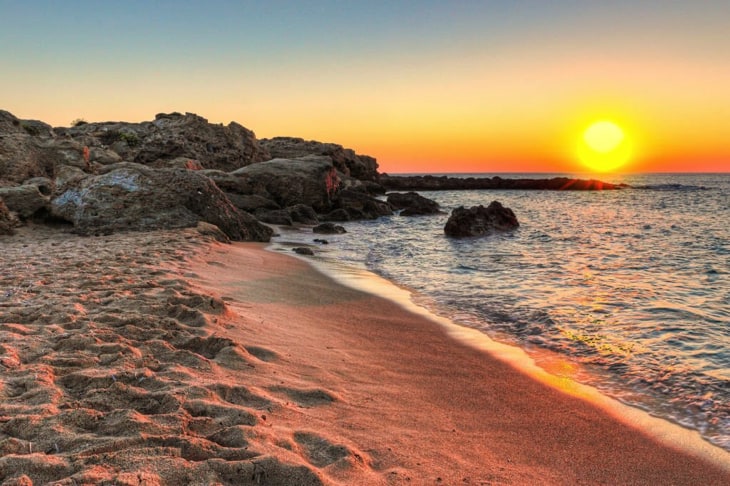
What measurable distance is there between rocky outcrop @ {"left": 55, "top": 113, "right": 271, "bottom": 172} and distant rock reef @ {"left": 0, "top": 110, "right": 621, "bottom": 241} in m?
0.06

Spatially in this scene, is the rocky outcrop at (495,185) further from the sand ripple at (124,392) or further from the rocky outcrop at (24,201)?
the sand ripple at (124,392)

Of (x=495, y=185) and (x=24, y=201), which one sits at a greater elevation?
(x=495, y=185)

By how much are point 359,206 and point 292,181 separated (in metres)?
3.72

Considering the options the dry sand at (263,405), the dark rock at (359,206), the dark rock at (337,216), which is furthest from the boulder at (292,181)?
the dry sand at (263,405)

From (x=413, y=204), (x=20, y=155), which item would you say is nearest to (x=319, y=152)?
(x=413, y=204)

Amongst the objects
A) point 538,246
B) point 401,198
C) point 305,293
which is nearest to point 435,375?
point 305,293

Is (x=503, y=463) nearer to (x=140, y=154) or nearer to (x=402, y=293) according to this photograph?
(x=402, y=293)

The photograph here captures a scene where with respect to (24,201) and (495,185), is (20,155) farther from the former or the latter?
(495,185)

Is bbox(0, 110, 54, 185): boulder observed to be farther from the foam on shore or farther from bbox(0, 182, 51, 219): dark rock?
the foam on shore

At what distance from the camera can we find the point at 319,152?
133 feet

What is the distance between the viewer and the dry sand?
95.3 inches

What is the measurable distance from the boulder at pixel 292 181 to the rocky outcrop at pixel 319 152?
15.7 m

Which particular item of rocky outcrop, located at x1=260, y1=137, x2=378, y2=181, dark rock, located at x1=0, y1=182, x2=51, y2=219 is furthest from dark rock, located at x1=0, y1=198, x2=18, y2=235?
rocky outcrop, located at x1=260, y1=137, x2=378, y2=181

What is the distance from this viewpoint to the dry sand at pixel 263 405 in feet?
7.94
